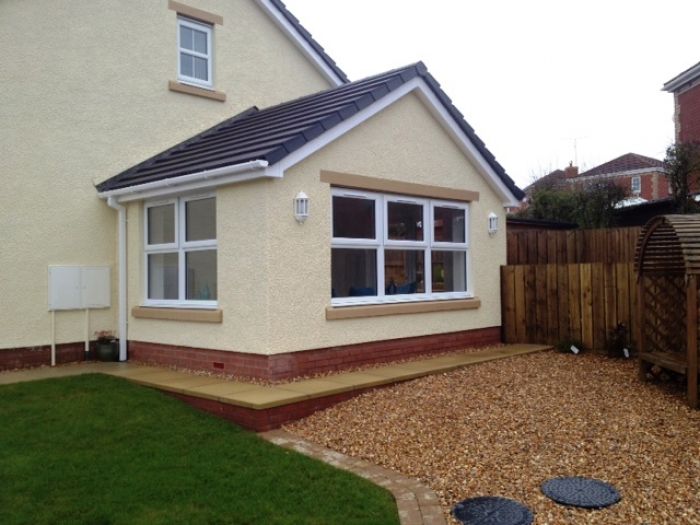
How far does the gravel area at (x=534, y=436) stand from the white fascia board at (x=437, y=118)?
3213 millimetres

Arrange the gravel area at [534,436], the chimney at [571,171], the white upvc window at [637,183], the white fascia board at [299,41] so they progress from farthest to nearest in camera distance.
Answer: the white upvc window at [637,183], the chimney at [571,171], the white fascia board at [299,41], the gravel area at [534,436]

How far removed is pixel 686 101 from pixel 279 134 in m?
24.0

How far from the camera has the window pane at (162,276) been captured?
975 centimetres

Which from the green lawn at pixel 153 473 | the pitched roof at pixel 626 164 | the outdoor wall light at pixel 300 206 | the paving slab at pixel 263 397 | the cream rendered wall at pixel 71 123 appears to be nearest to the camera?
the green lawn at pixel 153 473

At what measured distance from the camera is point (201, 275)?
362 inches

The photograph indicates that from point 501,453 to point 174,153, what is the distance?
775 cm

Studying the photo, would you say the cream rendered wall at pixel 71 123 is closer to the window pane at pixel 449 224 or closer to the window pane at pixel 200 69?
the window pane at pixel 200 69

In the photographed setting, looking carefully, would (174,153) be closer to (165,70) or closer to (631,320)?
(165,70)

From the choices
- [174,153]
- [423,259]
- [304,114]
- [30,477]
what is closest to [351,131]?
[304,114]

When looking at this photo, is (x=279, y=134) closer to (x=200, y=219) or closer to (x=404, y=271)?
(x=200, y=219)

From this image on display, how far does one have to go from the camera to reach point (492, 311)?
11547 millimetres

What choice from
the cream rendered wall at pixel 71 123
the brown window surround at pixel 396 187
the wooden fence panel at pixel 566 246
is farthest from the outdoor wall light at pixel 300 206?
the wooden fence panel at pixel 566 246

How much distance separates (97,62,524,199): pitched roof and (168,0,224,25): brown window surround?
197cm

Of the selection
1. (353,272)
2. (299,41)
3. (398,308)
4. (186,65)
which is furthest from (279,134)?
(299,41)
